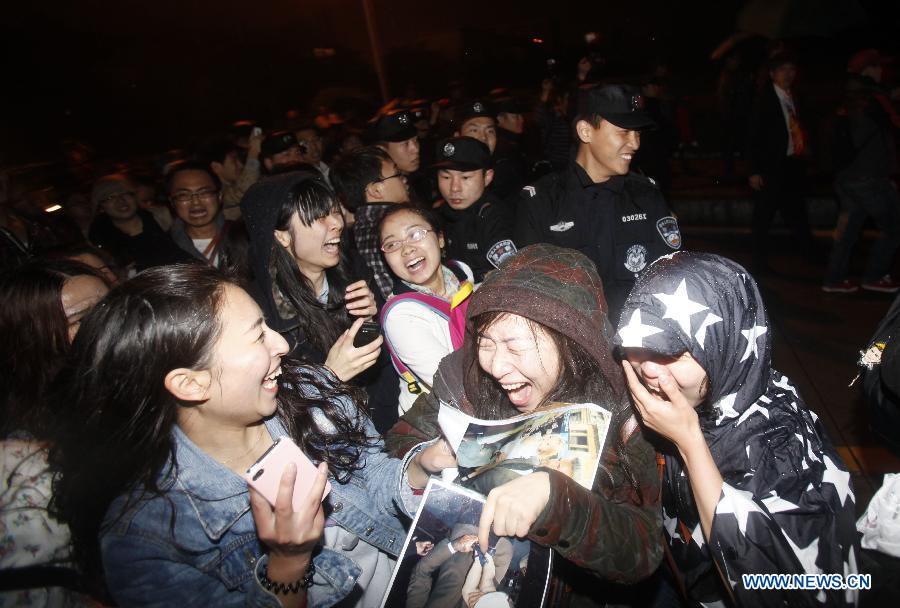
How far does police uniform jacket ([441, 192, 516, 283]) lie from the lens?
4.00 metres

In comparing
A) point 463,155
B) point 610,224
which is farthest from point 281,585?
point 463,155

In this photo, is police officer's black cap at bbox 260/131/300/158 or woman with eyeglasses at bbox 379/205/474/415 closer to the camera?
woman with eyeglasses at bbox 379/205/474/415

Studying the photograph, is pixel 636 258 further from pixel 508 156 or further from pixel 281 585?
pixel 508 156

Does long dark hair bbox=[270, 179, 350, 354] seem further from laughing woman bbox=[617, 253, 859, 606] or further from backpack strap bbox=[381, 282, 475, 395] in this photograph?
laughing woman bbox=[617, 253, 859, 606]

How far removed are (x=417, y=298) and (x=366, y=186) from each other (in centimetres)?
169

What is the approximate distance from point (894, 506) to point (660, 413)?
935mm

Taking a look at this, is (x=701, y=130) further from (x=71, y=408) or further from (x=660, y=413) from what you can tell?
(x=71, y=408)

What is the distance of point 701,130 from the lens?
38.2ft

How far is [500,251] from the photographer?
373 centimetres

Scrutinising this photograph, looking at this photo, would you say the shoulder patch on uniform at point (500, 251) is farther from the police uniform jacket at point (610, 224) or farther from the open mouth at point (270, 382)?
the open mouth at point (270, 382)

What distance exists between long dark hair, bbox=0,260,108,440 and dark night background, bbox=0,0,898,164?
9626 mm

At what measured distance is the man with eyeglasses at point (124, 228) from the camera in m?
4.62

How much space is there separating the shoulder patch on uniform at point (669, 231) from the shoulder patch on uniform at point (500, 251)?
3.15 ft

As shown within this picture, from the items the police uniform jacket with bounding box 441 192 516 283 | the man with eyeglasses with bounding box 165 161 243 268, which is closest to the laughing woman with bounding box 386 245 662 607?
the police uniform jacket with bounding box 441 192 516 283
